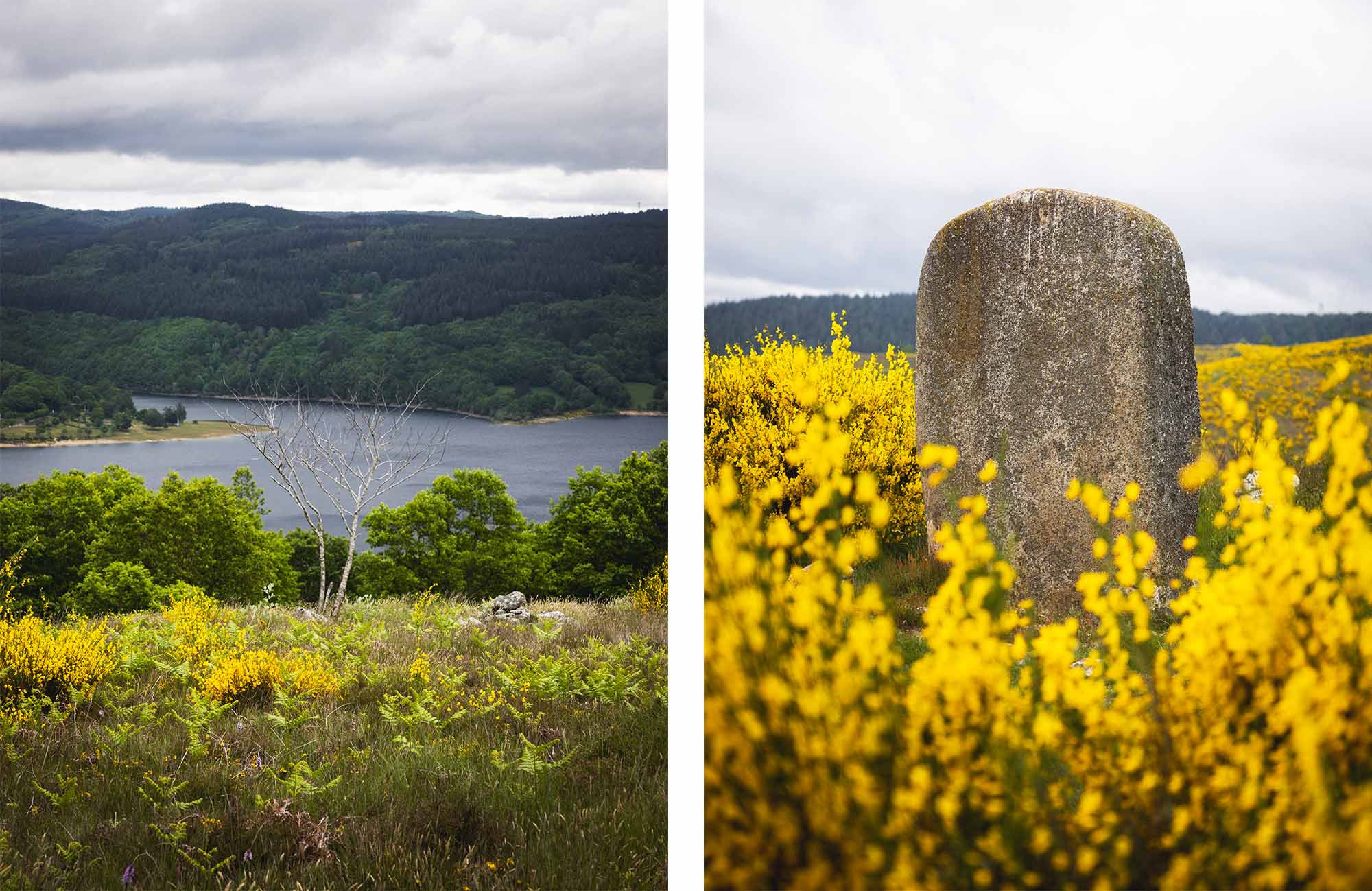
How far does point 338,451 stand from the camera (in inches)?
121

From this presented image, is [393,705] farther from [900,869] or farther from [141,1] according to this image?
[141,1]

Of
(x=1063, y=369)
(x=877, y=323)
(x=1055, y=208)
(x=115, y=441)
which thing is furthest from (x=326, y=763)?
(x=1055, y=208)

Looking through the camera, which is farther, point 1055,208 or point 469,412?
point 469,412

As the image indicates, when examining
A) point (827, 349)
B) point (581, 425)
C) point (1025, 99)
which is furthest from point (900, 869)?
point (581, 425)

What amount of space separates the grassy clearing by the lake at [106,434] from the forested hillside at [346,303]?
0.40 feet

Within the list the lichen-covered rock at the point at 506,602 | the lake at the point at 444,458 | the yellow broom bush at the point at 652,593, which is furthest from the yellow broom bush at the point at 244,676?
the yellow broom bush at the point at 652,593

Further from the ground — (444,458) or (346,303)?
(346,303)

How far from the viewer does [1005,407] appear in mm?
1588

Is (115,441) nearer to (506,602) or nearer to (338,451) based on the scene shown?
(338,451)

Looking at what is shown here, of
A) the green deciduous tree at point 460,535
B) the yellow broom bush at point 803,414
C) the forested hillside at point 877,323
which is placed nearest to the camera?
the forested hillside at point 877,323

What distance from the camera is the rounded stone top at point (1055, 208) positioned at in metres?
1.48

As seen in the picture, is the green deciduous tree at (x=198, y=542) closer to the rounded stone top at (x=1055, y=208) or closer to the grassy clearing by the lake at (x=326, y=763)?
the grassy clearing by the lake at (x=326, y=763)

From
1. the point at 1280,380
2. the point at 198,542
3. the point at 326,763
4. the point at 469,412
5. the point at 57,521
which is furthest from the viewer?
the point at 469,412

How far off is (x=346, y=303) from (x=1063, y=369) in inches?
96.3
